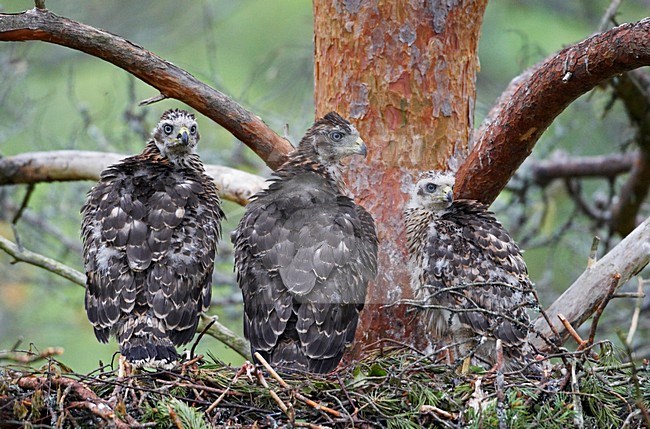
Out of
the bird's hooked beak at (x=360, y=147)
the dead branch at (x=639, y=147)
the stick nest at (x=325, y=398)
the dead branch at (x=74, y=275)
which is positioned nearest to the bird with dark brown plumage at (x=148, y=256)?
the dead branch at (x=74, y=275)

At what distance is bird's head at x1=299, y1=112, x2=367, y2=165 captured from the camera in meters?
5.82

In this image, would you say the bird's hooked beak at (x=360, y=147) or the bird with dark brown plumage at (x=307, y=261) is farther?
the bird's hooked beak at (x=360, y=147)

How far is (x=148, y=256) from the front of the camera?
5.38 m

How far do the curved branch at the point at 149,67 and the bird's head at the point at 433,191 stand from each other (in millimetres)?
881

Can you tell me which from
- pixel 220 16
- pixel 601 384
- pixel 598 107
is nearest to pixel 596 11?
pixel 598 107

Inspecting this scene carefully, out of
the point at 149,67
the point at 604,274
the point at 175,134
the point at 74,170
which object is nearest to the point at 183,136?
the point at 175,134

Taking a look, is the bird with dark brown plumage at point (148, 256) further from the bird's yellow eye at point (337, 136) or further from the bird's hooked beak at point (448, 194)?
the bird's hooked beak at point (448, 194)

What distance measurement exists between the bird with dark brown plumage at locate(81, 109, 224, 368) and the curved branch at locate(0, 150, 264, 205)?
29.4 inches

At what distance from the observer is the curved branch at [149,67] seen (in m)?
5.17

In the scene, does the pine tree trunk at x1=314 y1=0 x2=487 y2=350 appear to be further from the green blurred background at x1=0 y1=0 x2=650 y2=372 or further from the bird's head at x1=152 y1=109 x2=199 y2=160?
the green blurred background at x1=0 y1=0 x2=650 y2=372

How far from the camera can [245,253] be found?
573cm

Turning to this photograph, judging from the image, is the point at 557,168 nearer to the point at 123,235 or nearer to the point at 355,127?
the point at 355,127

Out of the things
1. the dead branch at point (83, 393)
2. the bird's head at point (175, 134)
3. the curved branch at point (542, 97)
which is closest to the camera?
the dead branch at point (83, 393)

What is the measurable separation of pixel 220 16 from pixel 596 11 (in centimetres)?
468
